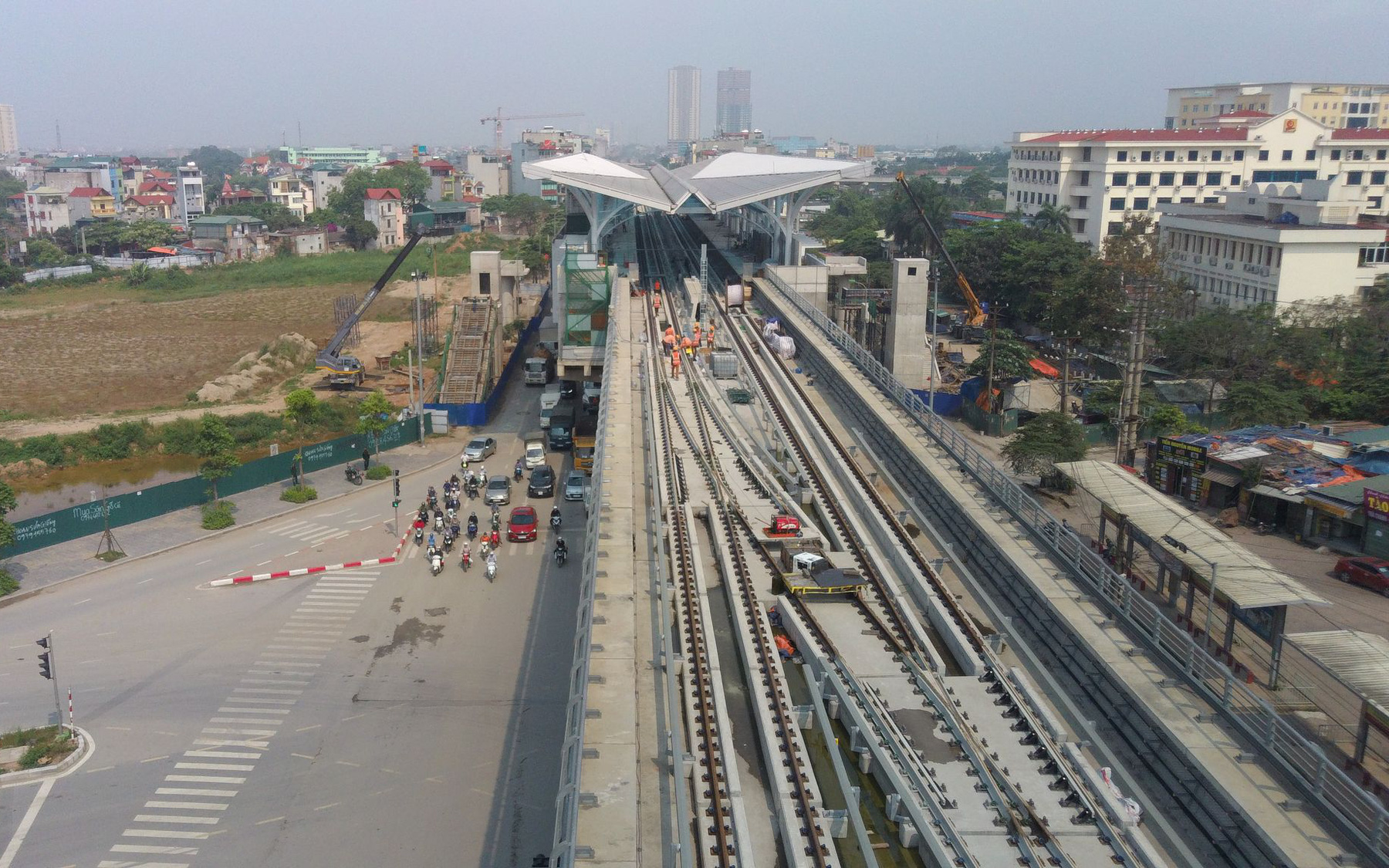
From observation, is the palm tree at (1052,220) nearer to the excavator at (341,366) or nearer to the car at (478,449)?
the excavator at (341,366)

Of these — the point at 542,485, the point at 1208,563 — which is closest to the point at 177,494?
the point at 542,485

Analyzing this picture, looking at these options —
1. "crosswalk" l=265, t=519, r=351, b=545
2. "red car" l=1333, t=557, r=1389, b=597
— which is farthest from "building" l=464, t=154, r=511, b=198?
"red car" l=1333, t=557, r=1389, b=597

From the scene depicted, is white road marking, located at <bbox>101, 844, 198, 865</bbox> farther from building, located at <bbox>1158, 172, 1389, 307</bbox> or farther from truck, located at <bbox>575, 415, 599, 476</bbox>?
building, located at <bbox>1158, 172, 1389, 307</bbox>

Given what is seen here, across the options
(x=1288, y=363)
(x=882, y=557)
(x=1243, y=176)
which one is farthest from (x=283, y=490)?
(x=1243, y=176)

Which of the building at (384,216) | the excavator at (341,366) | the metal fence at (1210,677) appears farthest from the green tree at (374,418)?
the building at (384,216)

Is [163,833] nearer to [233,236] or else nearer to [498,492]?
[498,492]
